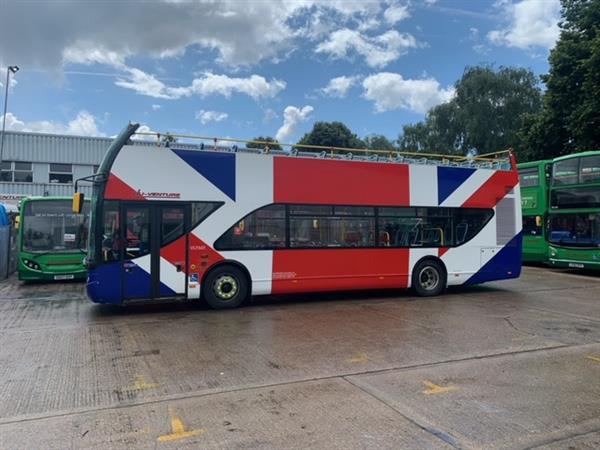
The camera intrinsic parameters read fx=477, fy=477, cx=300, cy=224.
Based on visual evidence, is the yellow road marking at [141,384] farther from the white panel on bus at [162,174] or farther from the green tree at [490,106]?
the green tree at [490,106]

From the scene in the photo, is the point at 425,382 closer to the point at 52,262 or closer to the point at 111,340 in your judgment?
the point at 111,340

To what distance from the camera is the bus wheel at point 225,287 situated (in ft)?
31.0

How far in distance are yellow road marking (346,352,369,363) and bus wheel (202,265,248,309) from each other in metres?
3.88

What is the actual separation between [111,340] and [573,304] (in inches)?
372

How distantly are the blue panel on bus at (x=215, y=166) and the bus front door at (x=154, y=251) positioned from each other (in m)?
0.82

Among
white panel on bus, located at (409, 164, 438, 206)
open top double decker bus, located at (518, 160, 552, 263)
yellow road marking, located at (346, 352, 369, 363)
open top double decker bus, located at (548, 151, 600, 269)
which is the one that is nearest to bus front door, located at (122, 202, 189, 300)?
yellow road marking, located at (346, 352, 369, 363)

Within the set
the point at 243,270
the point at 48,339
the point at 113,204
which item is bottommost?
the point at 48,339

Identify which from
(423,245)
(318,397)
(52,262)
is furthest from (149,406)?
(52,262)

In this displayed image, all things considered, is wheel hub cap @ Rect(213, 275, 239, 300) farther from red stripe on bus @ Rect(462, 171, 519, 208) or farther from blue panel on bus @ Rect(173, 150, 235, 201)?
red stripe on bus @ Rect(462, 171, 519, 208)

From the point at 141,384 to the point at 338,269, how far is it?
19.4 feet

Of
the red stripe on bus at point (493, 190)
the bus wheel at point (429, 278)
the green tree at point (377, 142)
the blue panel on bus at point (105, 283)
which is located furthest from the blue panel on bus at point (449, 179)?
the green tree at point (377, 142)

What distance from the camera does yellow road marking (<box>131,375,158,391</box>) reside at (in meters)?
5.05

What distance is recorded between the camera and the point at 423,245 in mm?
11320

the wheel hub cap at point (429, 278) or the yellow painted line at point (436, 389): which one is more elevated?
the wheel hub cap at point (429, 278)
